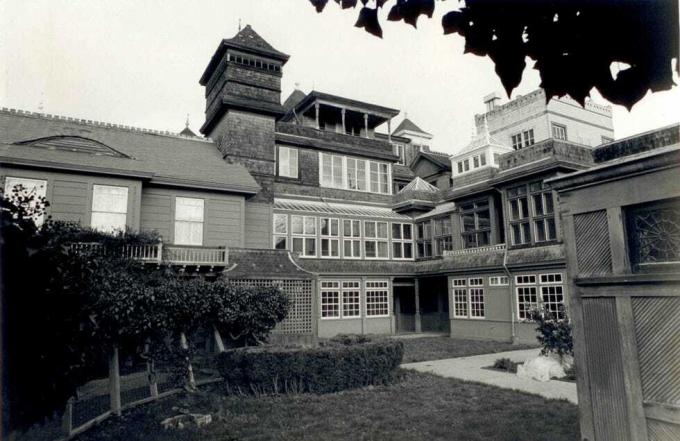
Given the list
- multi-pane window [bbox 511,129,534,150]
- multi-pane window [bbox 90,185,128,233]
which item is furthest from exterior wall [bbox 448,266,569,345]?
multi-pane window [bbox 90,185,128,233]

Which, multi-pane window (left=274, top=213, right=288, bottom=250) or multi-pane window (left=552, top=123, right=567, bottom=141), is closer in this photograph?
multi-pane window (left=274, top=213, right=288, bottom=250)

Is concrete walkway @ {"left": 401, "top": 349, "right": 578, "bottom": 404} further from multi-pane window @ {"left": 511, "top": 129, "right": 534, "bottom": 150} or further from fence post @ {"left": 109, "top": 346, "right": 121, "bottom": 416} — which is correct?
multi-pane window @ {"left": 511, "top": 129, "right": 534, "bottom": 150}

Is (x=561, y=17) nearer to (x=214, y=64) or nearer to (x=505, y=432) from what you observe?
(x=505, y=432)

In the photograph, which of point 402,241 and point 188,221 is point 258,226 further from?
point 402,241

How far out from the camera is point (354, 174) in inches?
1085

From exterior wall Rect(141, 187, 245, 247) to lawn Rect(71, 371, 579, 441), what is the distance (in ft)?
30.8

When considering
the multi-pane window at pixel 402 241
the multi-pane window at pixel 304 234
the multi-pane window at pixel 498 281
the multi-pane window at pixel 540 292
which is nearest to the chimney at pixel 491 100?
the multi-pane window at pixel 402 241

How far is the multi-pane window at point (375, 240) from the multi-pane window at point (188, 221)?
10.6 m

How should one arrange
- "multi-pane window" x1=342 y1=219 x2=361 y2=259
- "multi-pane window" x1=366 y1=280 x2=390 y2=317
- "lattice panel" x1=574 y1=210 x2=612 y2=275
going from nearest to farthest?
"lattice panel" x1=574 y1=210 x2=612 y2=275
"multi-pane window" x1=366 y1=280 x2=390 y2=317
"multi-pane window" x1=342 y1=219 x2=361 y2=259

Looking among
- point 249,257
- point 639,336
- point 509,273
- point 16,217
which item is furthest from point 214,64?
point 639,336

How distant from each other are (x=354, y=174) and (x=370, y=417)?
66.3 feet

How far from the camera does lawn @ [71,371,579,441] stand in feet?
24.6

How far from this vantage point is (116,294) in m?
9.93

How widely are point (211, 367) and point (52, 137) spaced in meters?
10.8
